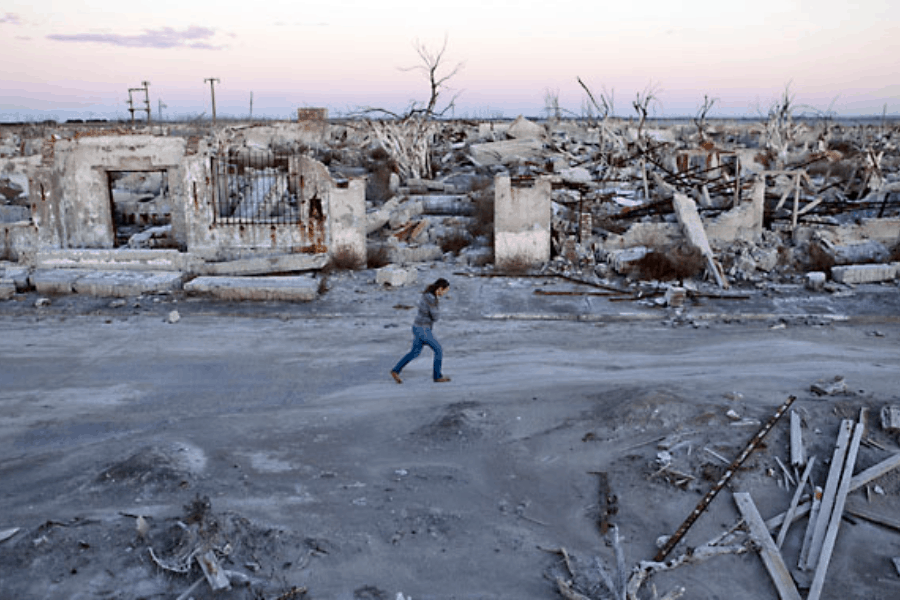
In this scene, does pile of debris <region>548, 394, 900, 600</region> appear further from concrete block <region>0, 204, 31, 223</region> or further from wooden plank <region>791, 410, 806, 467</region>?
concrete block <region>0, 204, 31, 223</region>

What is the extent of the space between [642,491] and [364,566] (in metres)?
2.56

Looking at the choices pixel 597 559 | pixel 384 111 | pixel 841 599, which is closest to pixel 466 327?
pixel 597 559

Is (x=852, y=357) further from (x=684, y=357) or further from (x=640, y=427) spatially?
(x=640, y=427)

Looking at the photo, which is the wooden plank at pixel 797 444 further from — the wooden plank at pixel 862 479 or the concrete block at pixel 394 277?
the concrete block at pixel 394 277

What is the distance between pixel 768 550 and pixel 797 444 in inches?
63.4

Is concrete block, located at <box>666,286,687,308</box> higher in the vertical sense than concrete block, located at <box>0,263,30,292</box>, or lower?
lower

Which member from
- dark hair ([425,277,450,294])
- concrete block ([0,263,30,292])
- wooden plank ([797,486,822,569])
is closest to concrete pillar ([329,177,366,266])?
concrete block ([0,263,30,292])

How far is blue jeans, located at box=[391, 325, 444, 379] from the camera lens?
28.5 ft

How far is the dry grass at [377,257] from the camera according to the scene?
15716 millimetres

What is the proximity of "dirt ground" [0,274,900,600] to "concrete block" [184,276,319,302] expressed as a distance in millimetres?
1820

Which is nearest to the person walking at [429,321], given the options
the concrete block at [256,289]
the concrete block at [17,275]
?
the concrete block at [256,289]

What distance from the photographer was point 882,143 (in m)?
40.1

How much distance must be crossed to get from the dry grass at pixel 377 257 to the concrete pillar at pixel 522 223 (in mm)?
2503

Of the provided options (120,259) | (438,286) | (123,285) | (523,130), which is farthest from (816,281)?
(523,130)
